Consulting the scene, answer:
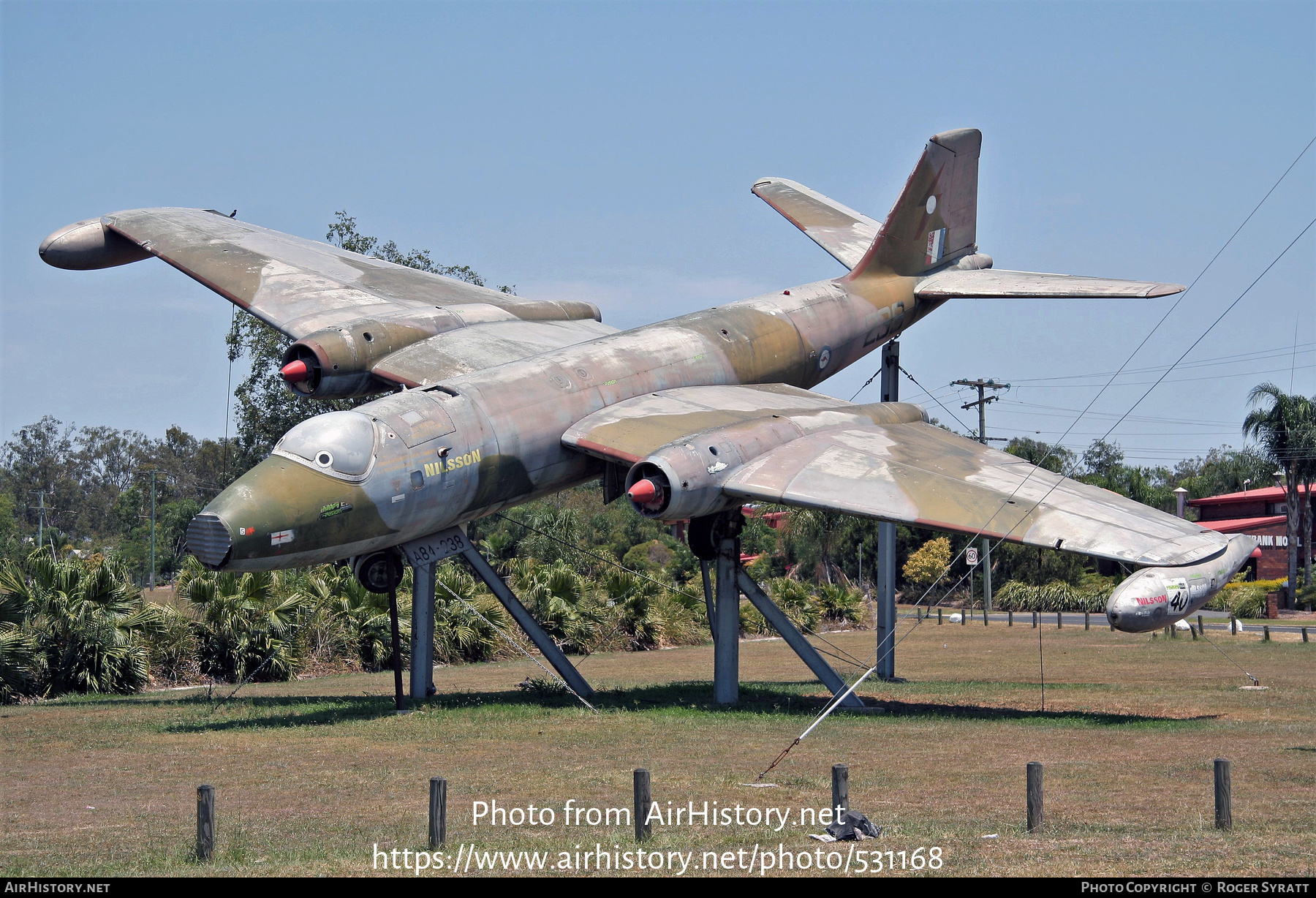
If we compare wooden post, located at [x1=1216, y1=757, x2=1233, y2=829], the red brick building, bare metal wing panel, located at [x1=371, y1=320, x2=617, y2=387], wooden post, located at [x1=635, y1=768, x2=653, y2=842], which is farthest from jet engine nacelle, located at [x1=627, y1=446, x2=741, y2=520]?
the red brick building

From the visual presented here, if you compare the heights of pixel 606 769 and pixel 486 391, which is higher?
pixel 486 391

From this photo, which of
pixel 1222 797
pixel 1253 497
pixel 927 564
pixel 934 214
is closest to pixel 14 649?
pixel 1222 797

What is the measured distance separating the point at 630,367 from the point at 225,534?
8789 mm

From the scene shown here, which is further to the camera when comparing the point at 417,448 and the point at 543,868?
the point at 417,448

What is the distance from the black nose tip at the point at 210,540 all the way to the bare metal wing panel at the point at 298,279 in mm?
7710

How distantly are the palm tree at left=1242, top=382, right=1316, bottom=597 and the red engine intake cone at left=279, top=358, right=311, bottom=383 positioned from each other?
179 ft

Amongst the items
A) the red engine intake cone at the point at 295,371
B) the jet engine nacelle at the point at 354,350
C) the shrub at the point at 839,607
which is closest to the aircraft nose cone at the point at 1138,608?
the jet engine nacelle at the point at 354,350

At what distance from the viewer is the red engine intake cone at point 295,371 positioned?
2252 cm

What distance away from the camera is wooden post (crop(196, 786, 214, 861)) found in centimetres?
1078

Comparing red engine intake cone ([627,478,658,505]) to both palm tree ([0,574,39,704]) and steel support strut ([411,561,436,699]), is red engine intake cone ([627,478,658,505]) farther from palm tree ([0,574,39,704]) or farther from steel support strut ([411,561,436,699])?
palm tree ([0,574,39,704])

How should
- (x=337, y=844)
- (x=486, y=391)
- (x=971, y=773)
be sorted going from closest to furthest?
(x=337, y=844)
(x=971, y=773)
(x=486, y=391)
